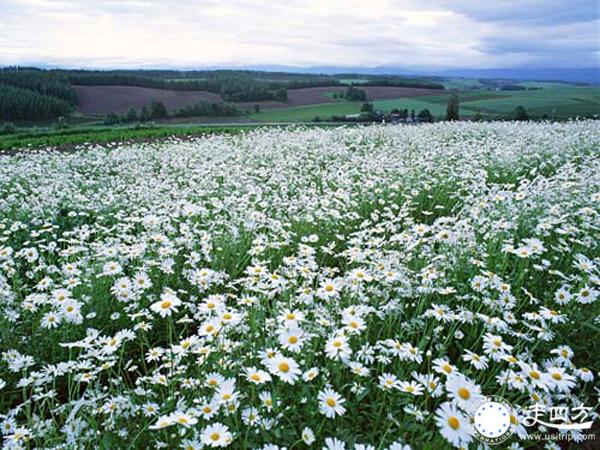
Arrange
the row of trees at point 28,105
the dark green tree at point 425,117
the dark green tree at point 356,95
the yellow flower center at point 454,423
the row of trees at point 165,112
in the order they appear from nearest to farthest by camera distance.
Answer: the yellow flower center at point 454,423 < the dark green tree at point 425,117 < the row of trees at point 28,105 < the row of trees at point 165,112 < the dark green tree at point 356,95

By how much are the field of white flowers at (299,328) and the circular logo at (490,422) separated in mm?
53

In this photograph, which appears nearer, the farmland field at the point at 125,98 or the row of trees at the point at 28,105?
the row of trees at the point at 28,105

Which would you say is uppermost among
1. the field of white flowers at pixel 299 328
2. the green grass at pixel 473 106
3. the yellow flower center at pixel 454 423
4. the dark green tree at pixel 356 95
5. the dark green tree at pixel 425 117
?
the dark green tree at pixel 356 95

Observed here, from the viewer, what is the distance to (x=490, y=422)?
2.14m

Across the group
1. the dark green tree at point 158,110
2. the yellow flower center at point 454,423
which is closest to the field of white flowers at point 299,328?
the yellow flower center at point 454,423

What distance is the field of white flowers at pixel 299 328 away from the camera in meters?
2.33

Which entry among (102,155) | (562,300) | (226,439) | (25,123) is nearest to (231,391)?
(226,439)

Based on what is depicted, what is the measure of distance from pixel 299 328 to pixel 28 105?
43.1 metres

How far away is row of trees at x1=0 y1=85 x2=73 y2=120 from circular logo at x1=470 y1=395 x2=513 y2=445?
42.3 m

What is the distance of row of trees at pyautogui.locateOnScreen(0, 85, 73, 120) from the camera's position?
116 ft

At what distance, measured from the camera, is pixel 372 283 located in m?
3.79

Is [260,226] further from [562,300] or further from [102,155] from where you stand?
[102,155]

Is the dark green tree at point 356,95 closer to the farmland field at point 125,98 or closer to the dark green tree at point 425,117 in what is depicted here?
the farmland field at point 125,98

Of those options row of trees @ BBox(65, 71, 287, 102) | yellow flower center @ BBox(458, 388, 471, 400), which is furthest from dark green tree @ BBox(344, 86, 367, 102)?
yellow flower center @ BBox(458, 388, 471, 400)
